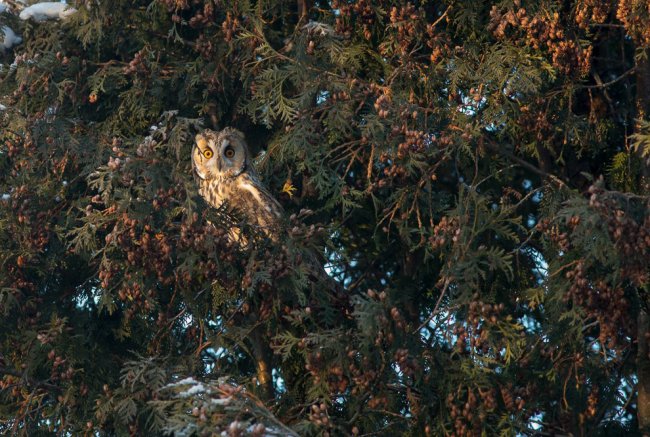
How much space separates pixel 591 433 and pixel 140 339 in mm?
2326

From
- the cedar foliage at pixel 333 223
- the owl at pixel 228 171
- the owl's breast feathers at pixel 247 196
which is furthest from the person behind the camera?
the owl at pixel 228 171

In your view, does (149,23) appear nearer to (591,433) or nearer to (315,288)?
(315,288)

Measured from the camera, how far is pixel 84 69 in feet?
22.2

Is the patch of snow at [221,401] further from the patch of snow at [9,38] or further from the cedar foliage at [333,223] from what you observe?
the patch of snow at [9,38]

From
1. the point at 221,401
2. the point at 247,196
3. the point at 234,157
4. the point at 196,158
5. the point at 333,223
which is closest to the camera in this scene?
the point at 221,401

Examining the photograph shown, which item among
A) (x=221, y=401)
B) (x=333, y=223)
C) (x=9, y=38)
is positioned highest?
(x=221, y=401)

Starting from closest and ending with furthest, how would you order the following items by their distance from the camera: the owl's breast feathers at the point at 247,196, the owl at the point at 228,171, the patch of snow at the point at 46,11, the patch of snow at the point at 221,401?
the patch of snow at the point at 221,401 → the owl's breast feathers at the point at 247,196 → the owl at the point at 228,171 → the patch of snow at the point at 46,11

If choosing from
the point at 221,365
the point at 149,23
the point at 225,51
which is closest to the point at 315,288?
the point at 221,365

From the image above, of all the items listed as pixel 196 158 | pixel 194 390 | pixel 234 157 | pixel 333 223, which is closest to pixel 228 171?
pixel 234 157

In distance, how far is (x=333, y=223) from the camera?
6.50 meters

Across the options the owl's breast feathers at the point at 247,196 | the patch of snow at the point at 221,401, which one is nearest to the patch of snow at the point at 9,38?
the owl's breast feathers at the point at 247,196

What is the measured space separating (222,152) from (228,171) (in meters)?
0.13

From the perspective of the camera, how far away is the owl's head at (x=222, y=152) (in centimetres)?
679

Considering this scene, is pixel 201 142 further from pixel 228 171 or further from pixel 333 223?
pixel 333 223
